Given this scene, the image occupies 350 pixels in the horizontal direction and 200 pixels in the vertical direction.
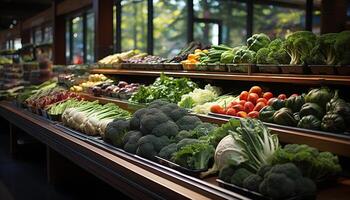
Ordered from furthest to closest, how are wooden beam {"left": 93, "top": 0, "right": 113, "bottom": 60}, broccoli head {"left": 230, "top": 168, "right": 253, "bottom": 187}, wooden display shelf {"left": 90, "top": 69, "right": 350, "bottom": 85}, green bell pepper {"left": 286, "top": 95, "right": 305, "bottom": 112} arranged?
1. wooden beam {"left": 93, "top": 0, "right": 113, "bottom": 60}
2. green bell pepper {"left": 286, "top": 95, "right": 305, "bottom": 112}
3. wooden display shelf {"left": 90, "top": 69, "right": 350, "bottom": 85}
4. broccoli head {"left": 230, "top": 168, "right": 253, "bottom": 187}

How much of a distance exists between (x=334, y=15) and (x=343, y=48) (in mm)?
1855

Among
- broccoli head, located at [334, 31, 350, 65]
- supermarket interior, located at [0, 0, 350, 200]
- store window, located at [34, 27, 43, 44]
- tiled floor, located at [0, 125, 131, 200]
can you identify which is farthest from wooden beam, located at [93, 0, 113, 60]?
store window, located at [34, 27, 43, 44]

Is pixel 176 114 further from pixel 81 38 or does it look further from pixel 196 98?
pixel 81 38

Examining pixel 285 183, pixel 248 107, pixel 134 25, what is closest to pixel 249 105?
pixel 248 107

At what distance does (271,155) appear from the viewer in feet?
6.91

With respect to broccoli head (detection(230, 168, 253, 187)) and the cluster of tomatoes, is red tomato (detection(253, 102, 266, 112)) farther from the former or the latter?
broccoli head (detection(230, 168, 253, 187))

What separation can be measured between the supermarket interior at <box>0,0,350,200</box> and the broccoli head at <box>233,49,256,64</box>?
0.01 metres

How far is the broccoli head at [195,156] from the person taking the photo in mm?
2385

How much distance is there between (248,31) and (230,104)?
720 cm

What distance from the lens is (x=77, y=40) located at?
502 inches

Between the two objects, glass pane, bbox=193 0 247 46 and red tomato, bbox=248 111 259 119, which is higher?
glass pane, bbox=193 0 247 46

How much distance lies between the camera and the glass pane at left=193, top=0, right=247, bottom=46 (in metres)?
10.6

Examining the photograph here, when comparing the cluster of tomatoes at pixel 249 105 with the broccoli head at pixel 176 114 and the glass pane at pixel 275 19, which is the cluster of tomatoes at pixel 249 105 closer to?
the broccoli head at pixel 176 114

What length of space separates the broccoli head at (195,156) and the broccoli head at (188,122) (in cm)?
50
